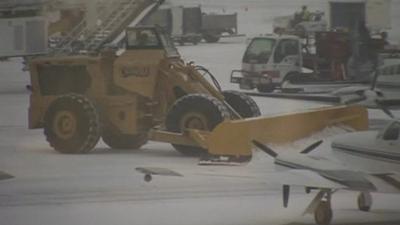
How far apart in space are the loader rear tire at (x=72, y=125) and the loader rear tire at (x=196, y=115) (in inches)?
11.2

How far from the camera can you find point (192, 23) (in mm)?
2760

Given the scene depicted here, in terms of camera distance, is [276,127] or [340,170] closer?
[340,170]

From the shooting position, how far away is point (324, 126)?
109 inches

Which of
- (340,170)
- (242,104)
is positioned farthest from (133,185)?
(340,170)

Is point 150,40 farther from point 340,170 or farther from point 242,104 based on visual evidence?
point 340,170

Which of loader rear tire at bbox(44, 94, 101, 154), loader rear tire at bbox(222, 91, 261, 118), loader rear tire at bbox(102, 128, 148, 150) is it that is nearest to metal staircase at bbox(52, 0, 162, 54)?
loader rear tire at bbox(44, 94, 101, 154)

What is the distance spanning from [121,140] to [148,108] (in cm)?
15

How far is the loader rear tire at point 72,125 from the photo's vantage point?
269 centimetres

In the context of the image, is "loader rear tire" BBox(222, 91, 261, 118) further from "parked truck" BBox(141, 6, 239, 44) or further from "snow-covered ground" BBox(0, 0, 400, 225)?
"parked truck" BBox(141, 6, 239, 44)

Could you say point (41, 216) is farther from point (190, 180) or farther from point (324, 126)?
point (324, 126)

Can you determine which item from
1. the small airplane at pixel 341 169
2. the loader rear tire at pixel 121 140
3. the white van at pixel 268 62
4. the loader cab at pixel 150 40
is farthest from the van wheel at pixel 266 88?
the loader rear tire at pixel 121 140

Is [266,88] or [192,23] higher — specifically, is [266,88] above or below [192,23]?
below

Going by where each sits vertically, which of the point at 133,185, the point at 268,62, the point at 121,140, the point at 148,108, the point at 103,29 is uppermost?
the point at 103,29

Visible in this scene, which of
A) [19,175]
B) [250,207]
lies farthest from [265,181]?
[19,175]
